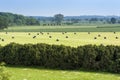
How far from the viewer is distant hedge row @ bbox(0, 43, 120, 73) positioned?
1988 cm

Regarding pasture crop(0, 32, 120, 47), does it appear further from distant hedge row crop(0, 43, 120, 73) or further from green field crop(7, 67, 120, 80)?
green field crop(7, 67, 120, 80)

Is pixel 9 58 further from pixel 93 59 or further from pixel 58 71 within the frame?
pixel 93 59

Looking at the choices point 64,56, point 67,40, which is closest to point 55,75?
point 64,56

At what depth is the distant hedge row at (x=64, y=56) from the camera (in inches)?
783

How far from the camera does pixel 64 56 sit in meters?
20.7

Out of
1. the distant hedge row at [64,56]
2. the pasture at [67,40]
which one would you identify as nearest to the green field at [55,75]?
the distant hedge row at [64,56]

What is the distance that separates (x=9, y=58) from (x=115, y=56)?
7.23 m

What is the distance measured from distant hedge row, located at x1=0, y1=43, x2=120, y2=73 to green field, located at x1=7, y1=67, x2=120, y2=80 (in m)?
0.89

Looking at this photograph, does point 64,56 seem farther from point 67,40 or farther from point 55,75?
point 67,40

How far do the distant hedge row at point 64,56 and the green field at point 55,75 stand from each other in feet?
2.91

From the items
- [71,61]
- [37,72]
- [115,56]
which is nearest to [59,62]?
[71,61]

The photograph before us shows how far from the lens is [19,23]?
17538cm

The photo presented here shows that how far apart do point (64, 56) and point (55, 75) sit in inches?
114

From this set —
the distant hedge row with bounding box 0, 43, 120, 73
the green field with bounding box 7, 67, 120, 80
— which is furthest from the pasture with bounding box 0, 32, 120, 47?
the green field with bounding box 7, 67, 120, 80
